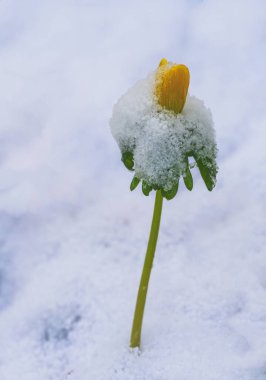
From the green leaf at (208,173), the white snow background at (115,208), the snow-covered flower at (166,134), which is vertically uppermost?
the snow-covered flower at (166,134)

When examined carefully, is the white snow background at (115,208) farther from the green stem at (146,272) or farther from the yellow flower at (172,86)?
the yellow flower at (172,86)

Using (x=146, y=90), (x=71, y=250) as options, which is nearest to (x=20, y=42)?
(x=71, y=250)

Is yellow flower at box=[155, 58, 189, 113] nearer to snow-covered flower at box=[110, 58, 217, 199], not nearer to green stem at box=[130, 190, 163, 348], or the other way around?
snow-covered flower at box=[110, 58, 217, 199]

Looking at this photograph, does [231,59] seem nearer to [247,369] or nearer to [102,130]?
[102,130]

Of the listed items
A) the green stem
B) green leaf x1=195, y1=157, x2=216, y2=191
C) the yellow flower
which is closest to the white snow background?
the green stem

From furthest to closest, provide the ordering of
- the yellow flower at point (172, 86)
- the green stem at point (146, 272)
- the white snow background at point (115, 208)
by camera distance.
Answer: the white snow background at point (115, 208) < the green stem at point (146, 272) < the yellow flower at point (172, 86)

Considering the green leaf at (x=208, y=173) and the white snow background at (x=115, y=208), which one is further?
the white snow background at (x=115, y=208)

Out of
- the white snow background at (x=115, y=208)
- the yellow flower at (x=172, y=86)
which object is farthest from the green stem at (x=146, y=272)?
the yellow flower at (x=172, y=86)
